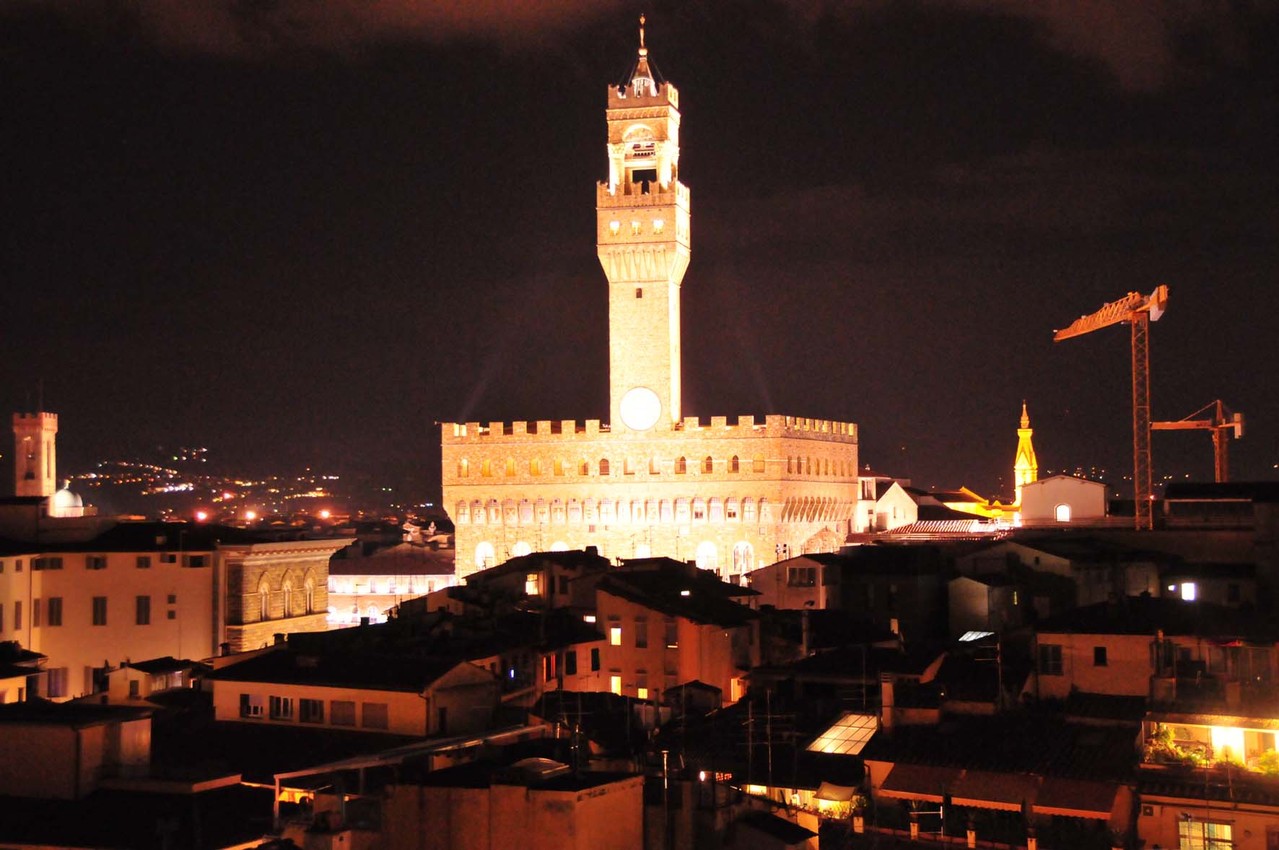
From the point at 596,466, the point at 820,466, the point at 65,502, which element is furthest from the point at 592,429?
the point at 65,502

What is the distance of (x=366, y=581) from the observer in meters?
71.4

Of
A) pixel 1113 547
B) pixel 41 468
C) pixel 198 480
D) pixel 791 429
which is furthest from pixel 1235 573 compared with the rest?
pixel 198 480

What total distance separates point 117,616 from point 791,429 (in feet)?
103

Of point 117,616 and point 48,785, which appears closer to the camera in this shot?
point 48,785

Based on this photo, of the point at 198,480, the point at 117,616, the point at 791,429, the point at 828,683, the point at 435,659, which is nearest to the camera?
the point at 435,659

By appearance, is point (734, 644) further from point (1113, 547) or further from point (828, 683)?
point (1113, 547)

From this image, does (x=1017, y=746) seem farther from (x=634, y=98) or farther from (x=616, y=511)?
(x=634, y=98)

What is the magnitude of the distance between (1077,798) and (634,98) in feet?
166

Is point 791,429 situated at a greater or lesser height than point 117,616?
greater

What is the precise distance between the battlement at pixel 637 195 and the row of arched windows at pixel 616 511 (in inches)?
485

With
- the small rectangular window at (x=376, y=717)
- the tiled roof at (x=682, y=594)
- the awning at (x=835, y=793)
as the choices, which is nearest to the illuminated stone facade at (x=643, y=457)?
the tiled roof at (x=682, y=594)

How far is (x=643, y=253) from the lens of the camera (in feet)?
228

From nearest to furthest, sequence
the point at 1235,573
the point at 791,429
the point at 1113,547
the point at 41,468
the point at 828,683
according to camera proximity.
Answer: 1. the point at 828,683
2. the point at 1235,573
3. the point at 1113,547
4. the point at 791,429
5. the point at 41,468

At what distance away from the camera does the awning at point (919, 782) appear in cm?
2586
